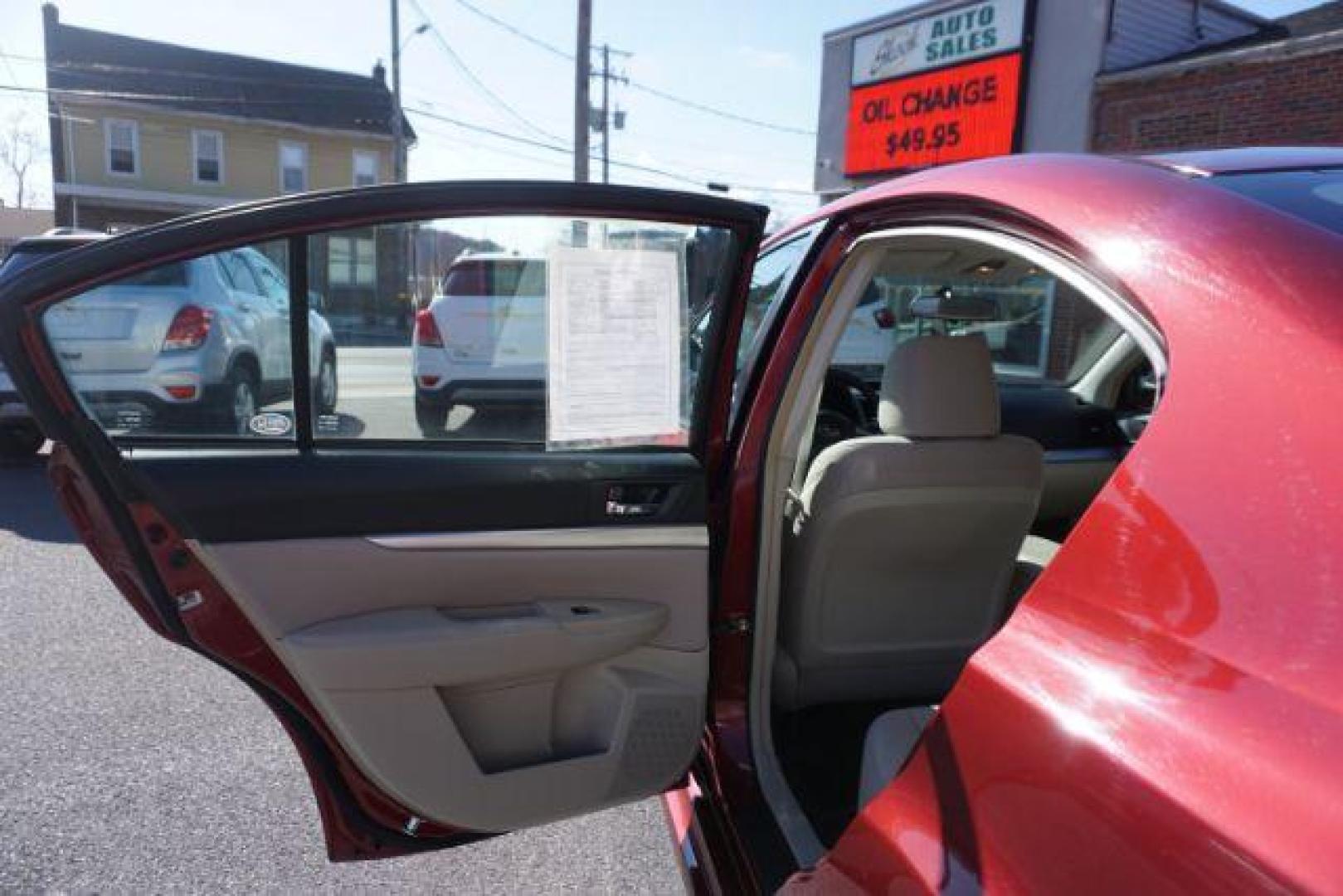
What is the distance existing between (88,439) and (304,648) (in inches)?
20.8

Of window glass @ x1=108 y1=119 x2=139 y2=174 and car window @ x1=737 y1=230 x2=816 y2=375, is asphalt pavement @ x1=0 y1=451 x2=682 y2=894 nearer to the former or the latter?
car window @ x1=737 y1=230 x2=816 y2=375

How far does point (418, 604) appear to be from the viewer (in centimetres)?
Result: 177

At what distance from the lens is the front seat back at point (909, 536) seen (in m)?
2.17

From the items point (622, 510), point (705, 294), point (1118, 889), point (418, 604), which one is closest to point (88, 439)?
point (418, 604)

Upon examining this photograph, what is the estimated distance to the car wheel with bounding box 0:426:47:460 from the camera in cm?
732

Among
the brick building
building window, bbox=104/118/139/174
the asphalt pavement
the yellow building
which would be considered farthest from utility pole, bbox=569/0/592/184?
building window, bbox=104/118/139/174

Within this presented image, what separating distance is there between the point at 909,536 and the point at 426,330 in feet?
4.11

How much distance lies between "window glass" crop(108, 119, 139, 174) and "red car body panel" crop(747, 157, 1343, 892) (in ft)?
99.5

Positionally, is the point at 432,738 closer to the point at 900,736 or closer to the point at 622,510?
the point at 622,510

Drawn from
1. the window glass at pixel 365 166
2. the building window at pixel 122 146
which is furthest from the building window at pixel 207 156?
the window glass at pixel 365 166

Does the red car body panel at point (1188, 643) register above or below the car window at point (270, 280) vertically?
below

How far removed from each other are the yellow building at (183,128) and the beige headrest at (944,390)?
88.5ft

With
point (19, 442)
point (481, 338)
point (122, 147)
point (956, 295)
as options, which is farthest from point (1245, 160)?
point (122, 147)

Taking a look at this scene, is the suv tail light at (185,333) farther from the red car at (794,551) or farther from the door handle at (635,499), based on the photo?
the door handle at (635,499)
